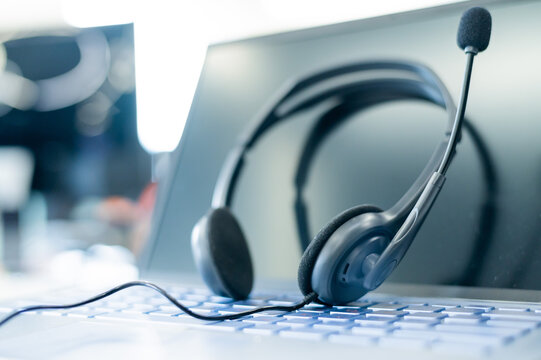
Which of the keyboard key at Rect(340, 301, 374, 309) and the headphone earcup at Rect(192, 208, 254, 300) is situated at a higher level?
the headphone earcup at Rect(192, 208, 254, 300)

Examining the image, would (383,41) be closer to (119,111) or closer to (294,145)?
(294,145)

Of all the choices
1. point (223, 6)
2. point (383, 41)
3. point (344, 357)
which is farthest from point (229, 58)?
point (223, 6)

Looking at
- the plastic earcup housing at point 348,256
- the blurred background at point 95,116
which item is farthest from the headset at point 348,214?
the blurred background at point 95,116

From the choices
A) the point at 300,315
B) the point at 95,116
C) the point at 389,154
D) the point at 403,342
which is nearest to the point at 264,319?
the point at 300,315

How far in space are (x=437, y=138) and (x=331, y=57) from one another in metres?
0.17

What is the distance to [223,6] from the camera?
186 centimetres

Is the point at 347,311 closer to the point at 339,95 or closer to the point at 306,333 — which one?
the point at 306,333

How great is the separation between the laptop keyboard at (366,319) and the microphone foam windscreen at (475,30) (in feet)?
0.73

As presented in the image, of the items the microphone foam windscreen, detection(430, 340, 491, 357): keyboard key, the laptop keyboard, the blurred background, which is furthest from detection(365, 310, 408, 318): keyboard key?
the blurred background

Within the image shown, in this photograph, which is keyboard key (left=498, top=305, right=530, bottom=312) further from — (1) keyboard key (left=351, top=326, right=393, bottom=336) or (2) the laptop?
(1) keyboard key (left=351, top=326, right=393, bottom=336)

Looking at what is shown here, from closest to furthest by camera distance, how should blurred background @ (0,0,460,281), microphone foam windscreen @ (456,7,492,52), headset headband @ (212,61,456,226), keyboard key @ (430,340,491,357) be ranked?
1. keyboard key @ (430,340,491,357)
2. microphone foam windscreen @ (456,7,492,52)
3. headset headband @ (212,61,456,226)
4. blurred background @ (0,0,460,281)

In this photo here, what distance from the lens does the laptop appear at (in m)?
0.38

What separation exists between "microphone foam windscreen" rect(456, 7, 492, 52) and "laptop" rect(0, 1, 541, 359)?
8cm

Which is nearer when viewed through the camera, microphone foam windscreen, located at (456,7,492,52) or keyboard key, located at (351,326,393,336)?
keyboard key, located at (351,326,393,336)
